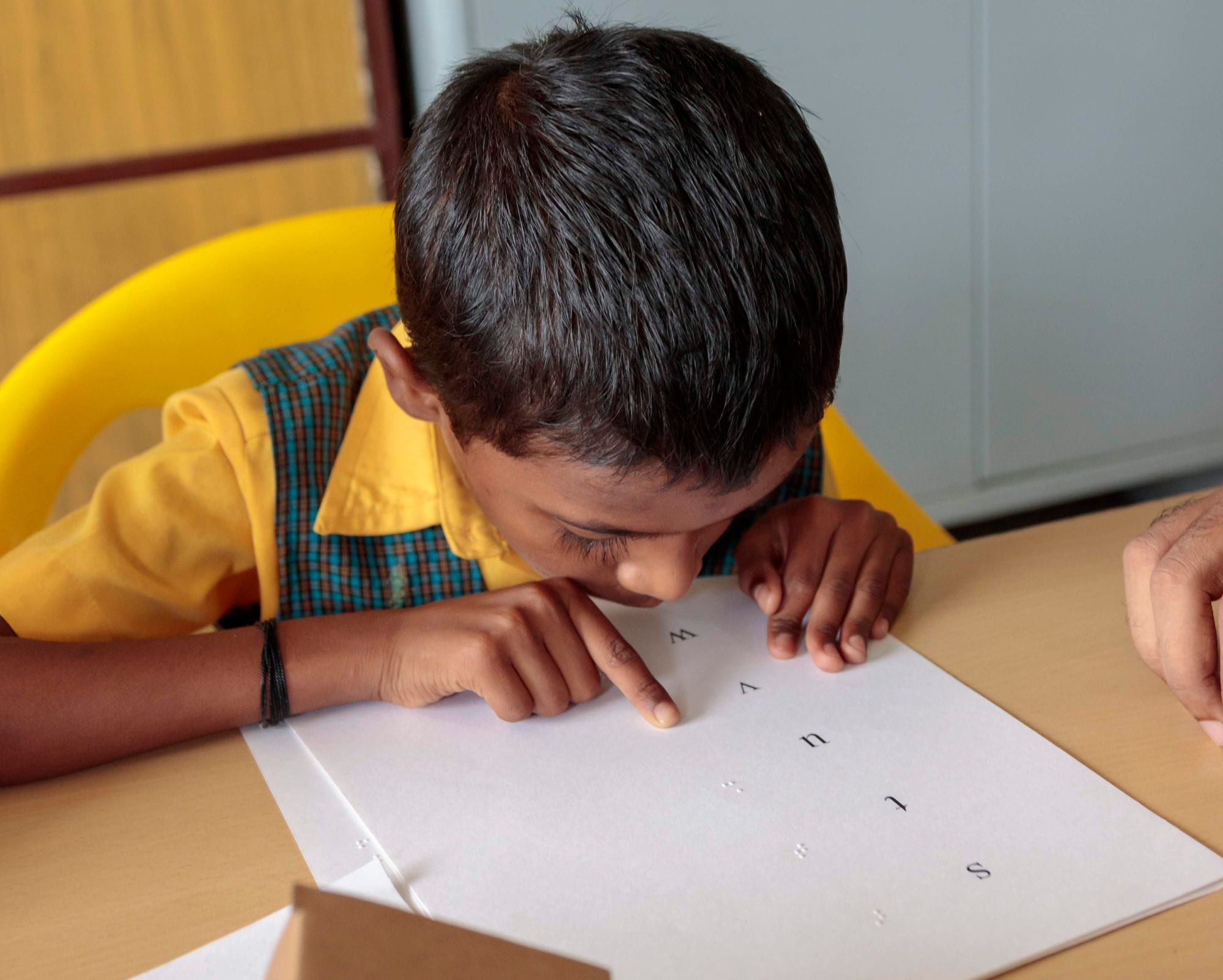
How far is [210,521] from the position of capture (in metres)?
0.72

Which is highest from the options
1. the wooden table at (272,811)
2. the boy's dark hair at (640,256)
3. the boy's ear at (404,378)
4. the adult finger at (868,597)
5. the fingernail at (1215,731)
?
the boy's dark hair at (640,256)

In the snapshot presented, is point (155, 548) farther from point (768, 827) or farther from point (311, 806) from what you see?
point (768, 827)

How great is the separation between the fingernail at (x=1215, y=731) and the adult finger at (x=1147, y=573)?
37 mm

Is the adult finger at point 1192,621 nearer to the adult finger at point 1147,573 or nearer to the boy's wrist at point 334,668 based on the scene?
the adult finger at point 1147,573

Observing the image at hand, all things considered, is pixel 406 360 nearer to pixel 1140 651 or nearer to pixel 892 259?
pixel 1140 651

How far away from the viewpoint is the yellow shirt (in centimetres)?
66

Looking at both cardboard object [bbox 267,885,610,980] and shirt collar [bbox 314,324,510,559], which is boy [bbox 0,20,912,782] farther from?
cardboard object [bbox 267,885,610,980]

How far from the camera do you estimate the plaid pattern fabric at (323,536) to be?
2.44 feet

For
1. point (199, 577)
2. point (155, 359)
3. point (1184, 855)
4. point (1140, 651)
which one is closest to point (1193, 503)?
point (1140, 651)

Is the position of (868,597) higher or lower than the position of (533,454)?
lower

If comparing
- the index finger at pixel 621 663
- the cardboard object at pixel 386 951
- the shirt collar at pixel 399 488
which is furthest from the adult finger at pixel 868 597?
the cardboard object at pixel 386 951

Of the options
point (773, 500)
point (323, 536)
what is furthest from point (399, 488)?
point (773, 500)

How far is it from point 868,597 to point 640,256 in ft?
0.82

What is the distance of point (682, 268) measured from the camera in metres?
0.51
